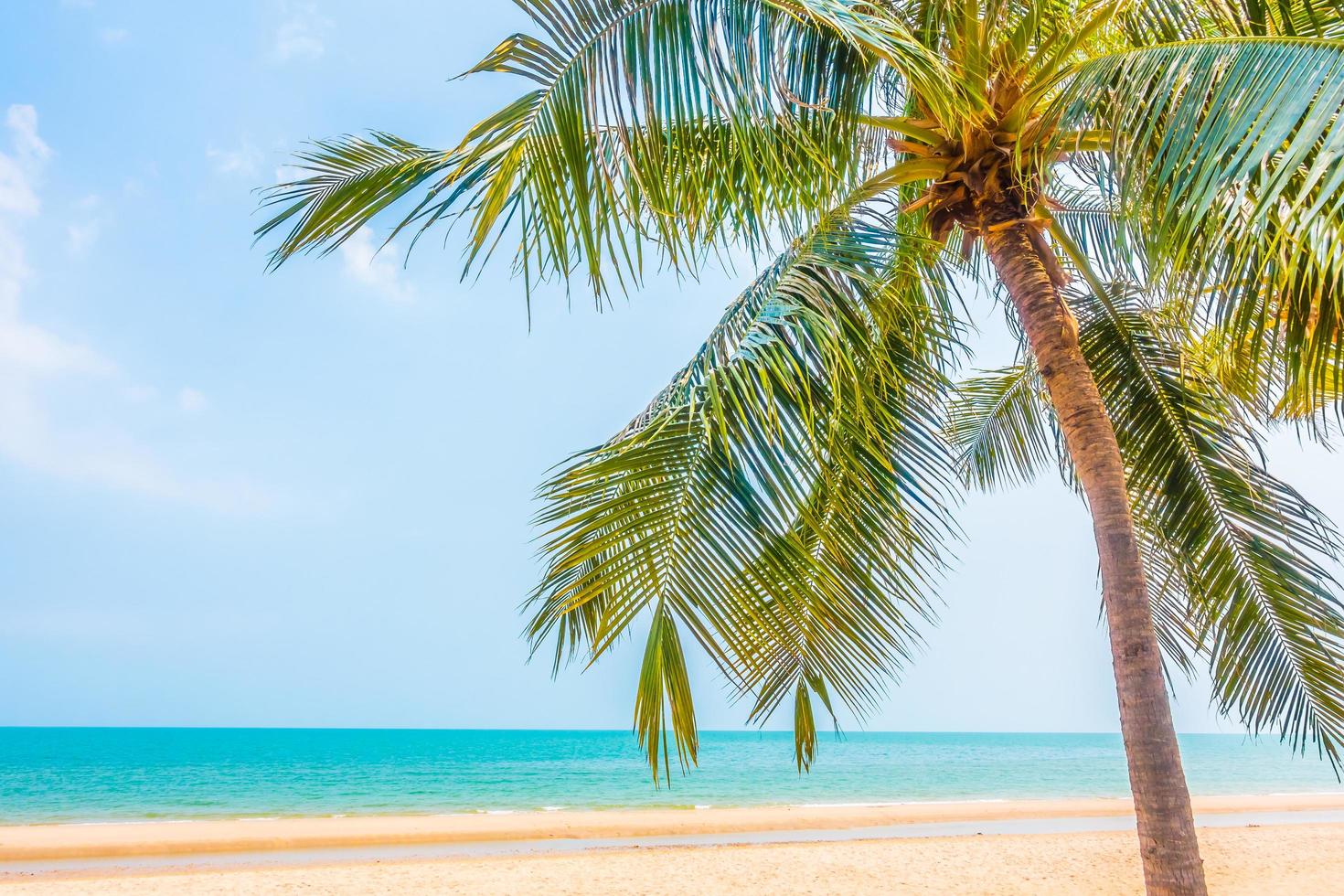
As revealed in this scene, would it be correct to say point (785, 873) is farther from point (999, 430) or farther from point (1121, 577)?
point (1121, 577)

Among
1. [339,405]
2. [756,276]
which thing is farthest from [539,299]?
[339,405]

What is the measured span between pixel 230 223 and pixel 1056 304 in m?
34.3

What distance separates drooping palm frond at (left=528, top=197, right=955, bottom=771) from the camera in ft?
9.11

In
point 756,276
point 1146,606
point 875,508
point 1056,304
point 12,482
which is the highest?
point 12,482

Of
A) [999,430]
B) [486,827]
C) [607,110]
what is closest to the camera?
[607,110]

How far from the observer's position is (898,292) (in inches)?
144

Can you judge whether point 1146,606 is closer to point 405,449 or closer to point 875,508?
point 875,508

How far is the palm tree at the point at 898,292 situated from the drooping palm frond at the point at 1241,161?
0.01 meters

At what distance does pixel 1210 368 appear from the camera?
11.3ft

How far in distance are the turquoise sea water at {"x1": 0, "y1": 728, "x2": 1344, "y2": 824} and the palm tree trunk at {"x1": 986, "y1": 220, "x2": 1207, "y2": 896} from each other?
15119 millimetres

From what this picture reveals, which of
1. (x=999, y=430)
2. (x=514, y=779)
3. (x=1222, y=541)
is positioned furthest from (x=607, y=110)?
(x=514, y=779)

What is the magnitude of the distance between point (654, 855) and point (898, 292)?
26.7 feet

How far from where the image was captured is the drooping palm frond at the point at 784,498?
9.11ft

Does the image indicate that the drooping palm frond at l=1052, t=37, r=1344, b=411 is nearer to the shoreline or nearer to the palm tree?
the palm tree
